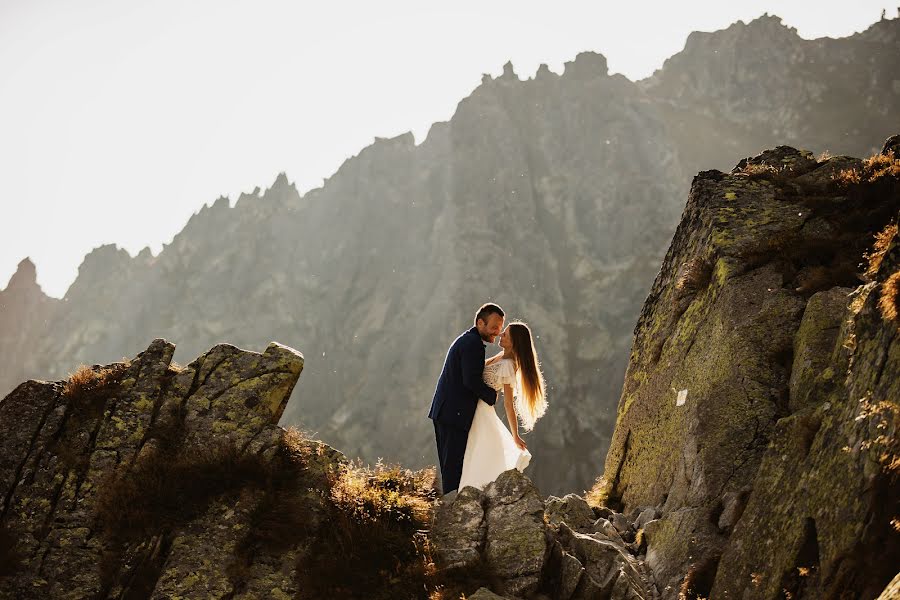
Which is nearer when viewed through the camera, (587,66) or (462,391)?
(462,391)

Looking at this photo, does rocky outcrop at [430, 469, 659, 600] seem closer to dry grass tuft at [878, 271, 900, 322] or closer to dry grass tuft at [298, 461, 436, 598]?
dry grass tuft at [298, 461, 436, 598]

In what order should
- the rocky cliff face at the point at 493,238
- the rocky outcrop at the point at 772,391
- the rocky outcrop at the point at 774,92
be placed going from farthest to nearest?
the rocky outcrop at the point at 774,92 < the rocky cliff face at the point at 493,238 < the rocky outcrop at the point at 772,391

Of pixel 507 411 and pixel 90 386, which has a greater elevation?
pixel 507 411

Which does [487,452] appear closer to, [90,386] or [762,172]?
[90,386]

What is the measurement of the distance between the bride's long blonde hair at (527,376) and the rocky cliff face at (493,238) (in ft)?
304

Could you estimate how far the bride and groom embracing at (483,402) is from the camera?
10047 mm

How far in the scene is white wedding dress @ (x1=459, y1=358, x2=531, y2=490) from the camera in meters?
10.0

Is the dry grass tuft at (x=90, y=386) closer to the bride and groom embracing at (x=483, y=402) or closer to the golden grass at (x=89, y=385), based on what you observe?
the golden grass at (x=89, y=385)

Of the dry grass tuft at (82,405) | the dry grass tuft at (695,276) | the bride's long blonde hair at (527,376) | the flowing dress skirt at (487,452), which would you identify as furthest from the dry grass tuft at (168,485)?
the dry grass tuft at (695,276)

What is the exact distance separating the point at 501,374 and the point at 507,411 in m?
0.63

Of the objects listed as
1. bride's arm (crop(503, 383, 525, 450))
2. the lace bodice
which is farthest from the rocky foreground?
the lace bodice

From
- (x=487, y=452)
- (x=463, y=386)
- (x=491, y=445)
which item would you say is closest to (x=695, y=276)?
(x=463, y=386)

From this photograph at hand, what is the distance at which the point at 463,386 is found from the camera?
33.7 ft

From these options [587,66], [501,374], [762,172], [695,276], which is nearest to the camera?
[501,374]
